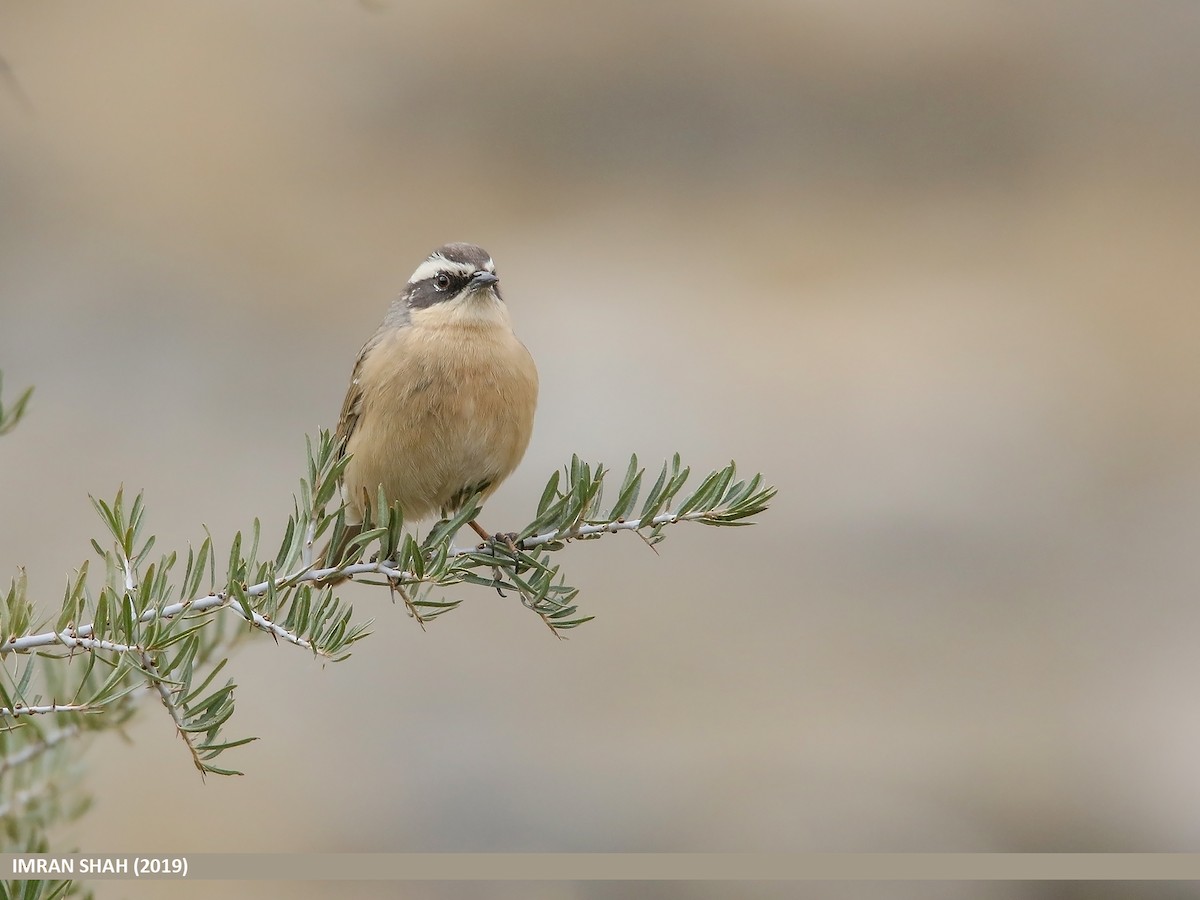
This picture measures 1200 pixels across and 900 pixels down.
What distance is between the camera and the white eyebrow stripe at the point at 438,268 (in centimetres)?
438

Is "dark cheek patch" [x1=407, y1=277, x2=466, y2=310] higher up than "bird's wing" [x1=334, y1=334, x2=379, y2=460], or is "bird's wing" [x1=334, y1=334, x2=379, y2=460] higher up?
"dark cheek patch" [x1=407, y1=277, x2=466, y2=310]

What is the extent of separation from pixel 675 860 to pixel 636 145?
11.6 meters

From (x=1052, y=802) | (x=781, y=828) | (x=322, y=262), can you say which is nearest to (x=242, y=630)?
(x=781, y=828)

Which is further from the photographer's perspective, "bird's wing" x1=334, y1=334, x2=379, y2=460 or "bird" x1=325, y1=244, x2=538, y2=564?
"bird's wing" x1=334, y1=334, x2=379, y2=460

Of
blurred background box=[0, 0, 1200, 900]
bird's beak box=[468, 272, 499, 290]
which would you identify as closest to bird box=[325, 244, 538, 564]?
bird's beak box=[468, 272, 499, 290]

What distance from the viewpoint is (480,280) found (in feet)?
14.1

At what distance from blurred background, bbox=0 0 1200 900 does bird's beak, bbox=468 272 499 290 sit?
6.14 m

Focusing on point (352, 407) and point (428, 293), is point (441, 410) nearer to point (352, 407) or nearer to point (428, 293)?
point (352, 407)

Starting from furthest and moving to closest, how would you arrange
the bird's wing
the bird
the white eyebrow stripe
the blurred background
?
the blurred background, the white eyebrow stripe, the bird's wing, the bird

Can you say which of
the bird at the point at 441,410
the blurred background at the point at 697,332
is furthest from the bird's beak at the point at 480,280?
the blurred background at the point at 697,332

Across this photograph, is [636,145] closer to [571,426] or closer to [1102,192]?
[571,426]

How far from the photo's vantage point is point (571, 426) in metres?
11.7

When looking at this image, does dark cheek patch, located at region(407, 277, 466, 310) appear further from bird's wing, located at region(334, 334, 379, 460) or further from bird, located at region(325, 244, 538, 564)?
bird's wing, located at region(334, 334, 379, 460)

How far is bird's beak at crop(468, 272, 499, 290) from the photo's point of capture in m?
4.30
